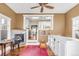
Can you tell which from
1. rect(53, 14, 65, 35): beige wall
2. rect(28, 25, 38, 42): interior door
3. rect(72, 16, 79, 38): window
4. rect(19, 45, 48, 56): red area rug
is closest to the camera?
rect(19, 45, 48, 56): red area rug

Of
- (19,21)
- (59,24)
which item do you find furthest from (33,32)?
(59,24)

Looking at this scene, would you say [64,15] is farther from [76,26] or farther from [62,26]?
[76,26]

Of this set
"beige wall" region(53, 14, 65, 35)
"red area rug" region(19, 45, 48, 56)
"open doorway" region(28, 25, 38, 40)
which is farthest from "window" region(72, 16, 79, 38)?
"open doorway" region(28, 25, 38, 40)

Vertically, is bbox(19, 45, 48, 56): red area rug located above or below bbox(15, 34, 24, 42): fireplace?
below

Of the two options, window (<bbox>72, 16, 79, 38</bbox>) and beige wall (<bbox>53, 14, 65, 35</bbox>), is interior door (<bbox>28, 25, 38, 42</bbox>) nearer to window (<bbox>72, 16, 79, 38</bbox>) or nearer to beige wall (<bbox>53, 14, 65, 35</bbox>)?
beige wall (<bbox>53, 14, 65, 35</bbox>)

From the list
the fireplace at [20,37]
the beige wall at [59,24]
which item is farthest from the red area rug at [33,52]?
the beige wall at [59,24]

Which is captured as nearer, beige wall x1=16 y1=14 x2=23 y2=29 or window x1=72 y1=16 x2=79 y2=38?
window x1=72 y1=16 x2=79 y2=38

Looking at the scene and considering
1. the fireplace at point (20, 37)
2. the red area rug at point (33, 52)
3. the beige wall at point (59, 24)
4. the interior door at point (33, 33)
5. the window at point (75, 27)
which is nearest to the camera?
the red area rug at point (33, 52)

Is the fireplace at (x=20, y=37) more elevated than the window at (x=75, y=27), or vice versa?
the window at (x=75, y=27)

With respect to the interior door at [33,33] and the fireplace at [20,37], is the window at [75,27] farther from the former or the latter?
the interior door at [33,33]

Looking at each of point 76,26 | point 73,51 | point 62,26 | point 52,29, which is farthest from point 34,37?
point 73,51

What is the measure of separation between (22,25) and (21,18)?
552 mm

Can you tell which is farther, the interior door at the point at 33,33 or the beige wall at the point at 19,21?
the interior door at the point at 33,33

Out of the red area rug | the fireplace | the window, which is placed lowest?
the red area rug
